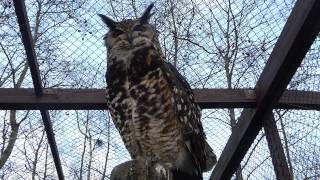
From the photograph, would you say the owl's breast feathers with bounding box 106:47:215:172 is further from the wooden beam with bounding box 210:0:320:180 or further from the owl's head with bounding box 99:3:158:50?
the wooden beam with bounding box 210:0:320:180

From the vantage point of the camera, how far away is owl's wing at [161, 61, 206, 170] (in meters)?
2.43

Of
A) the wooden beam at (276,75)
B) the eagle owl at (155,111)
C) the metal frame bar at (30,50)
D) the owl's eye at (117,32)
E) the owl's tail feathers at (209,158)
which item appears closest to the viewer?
the wooden beam at (276,75)

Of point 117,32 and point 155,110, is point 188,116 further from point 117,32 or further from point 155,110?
point 117,32

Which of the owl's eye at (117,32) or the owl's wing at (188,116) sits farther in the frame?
the owl's eye at (117,32)

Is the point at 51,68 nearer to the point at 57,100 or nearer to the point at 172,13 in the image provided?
the point at 57,100

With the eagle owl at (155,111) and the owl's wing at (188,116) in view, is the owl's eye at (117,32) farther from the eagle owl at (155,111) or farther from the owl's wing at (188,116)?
the owl's wing at (188,116)

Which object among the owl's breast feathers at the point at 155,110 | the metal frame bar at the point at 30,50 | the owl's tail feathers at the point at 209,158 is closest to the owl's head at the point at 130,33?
the owl's breast feathers at the point at 155,110

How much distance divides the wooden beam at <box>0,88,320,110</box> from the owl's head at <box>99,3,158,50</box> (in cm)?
32

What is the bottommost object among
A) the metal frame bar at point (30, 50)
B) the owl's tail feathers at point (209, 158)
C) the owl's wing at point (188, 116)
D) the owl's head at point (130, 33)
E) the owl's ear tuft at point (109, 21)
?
the owl's tail feathers at point (209, 158)

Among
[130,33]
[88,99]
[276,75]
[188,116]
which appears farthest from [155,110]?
[276,75]

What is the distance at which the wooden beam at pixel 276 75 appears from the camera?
6.41 ft

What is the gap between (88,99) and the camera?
247 cm

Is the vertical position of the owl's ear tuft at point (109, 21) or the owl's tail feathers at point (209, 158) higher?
the owl's ear tuft at point (109, 21)

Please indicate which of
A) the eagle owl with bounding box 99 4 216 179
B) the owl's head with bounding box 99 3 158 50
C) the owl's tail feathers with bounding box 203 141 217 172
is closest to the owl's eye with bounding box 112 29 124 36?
the owl's head with bounding box 99 3 158 50
